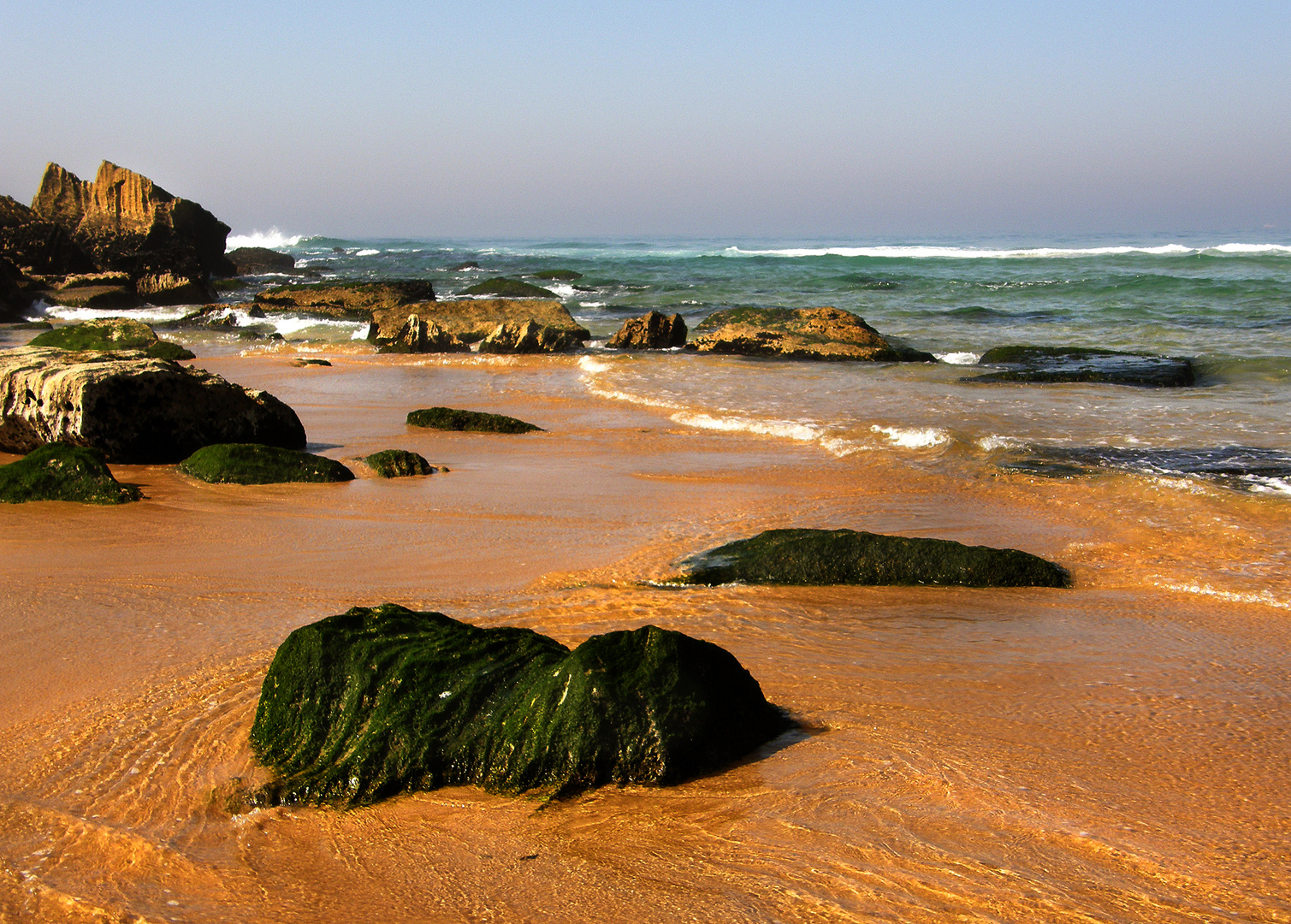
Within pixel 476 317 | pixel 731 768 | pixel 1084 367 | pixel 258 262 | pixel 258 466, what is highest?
pixel 258 262

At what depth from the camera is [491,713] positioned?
275 centimetres

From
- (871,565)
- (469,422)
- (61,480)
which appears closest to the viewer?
(871,565)

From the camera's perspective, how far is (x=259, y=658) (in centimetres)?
336

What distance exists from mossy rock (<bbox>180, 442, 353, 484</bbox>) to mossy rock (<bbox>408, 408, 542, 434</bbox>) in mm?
2302

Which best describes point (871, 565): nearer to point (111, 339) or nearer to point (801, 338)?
point (801, 338)

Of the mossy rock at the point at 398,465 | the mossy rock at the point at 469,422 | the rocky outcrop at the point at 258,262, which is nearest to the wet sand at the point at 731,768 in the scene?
the mossy rock at the point at 398,465

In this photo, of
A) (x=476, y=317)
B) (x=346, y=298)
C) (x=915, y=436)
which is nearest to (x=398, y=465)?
(x=915, y=436)

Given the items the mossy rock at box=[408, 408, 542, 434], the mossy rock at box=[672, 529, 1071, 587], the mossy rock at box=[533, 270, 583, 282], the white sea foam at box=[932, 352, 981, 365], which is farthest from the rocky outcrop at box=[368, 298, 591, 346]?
the mossy rock at box=[533, 270, 583, 282]

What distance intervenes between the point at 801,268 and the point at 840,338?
28636mm

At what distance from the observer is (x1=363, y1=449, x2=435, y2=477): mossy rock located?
680 centimetres

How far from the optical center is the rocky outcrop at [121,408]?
23.2 ft

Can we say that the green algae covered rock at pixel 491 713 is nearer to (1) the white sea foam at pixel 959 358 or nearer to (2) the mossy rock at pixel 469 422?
(2) the mossy rock at pixel 469 422

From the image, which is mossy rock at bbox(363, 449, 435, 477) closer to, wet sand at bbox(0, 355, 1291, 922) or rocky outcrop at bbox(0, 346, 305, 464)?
wet sand at bbox(0, 355, 1291, 922)

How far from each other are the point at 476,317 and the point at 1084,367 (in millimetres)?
10341
